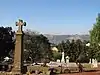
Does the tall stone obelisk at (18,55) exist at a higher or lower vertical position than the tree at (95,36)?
lower

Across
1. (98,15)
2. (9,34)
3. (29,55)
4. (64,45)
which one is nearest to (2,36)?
(9,34)

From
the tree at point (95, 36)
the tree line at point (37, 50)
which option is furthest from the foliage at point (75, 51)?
the tree at point (95, 36)

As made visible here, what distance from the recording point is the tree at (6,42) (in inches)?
2977

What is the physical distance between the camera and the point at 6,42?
7769 cm

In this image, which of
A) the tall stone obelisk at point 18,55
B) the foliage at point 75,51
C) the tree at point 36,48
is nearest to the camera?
the tall stone obelisk at point 18,55

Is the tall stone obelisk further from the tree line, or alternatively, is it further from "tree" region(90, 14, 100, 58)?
the tree line

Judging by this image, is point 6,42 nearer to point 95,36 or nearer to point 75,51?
point 75,51

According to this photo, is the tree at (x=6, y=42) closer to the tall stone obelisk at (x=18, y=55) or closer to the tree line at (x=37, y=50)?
the tree line at (x=37, y=50)

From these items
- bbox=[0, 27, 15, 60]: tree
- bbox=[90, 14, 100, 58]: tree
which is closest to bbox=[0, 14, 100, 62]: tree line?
bbox=[0, 27, 15, 60]: tree

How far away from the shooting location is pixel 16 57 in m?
25.9

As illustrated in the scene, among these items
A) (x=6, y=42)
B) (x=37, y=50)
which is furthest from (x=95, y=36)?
(x=37, y=50)

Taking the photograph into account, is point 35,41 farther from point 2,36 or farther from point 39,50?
point 2,36

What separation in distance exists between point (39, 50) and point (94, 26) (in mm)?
40235

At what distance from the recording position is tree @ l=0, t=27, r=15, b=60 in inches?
2977
